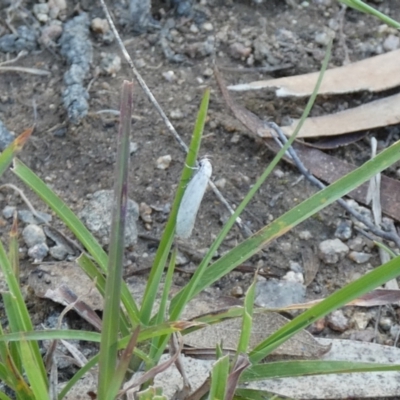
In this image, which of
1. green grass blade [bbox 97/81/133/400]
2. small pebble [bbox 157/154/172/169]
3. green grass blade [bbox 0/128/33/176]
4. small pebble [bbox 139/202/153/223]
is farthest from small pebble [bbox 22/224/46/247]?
green grass blade [bbox 97/81/133/400]

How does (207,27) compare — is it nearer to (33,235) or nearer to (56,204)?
(33,235)

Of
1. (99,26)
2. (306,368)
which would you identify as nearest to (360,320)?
(306,368)

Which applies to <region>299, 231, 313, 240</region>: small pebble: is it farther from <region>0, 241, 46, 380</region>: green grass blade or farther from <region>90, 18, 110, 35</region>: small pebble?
<region>90, 18, 110, 35</region>: small pebble

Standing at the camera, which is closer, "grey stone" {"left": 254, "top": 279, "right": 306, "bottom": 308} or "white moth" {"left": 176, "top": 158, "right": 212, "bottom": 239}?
"white moth" {"left": 176, "top": 158, "right": 212, "bottom": 239}

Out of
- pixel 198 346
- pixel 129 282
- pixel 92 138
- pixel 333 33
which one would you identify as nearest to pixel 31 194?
pixel 92 138

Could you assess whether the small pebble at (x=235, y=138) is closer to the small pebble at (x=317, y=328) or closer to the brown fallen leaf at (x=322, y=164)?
the brown fallen leaf at (x=322, y=164)

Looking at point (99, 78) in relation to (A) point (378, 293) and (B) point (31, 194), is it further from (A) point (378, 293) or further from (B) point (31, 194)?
(A) point (378, 293)

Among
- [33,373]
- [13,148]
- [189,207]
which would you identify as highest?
[13,148]

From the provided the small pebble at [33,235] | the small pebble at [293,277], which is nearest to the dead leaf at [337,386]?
the small pebble at [293,277]
